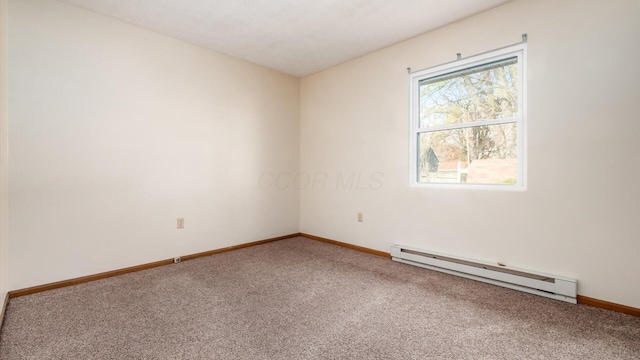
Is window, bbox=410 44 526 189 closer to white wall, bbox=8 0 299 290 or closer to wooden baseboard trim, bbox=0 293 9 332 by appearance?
white wall, bbox=8 0 299 290

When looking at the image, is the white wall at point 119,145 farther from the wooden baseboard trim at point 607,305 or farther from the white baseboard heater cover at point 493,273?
the wooden baseboard trim at point 607,305

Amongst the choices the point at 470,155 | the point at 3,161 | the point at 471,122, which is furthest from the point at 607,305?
the point at 3,161

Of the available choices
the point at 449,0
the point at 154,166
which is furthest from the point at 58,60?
the point at 449,0

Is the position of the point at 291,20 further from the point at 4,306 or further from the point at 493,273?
the point at 4,306

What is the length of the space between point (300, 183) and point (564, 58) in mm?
3257

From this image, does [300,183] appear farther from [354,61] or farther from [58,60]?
[58,60]

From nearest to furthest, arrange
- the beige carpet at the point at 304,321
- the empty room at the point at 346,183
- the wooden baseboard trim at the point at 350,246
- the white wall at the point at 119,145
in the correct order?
1. the beige carpet at the point at 304,321
2. the empty room at the point at 346,183
3. the white wall at the point at 119,145
4. the wooden baseboard trim at the point at 350,246

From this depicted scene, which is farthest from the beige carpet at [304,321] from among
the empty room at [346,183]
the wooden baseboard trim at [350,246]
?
the wooden baseboard trim at [350,246]

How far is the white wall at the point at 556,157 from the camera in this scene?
189cm

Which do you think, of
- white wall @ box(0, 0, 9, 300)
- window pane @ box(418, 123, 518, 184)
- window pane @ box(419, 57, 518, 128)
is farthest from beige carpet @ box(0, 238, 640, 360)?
window pane @ box(419, 57, 518, 128)

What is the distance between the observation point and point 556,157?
2.14 meters

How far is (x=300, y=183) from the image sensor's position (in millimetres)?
4320

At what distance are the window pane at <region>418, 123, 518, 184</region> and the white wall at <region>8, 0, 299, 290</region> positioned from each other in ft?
7.16

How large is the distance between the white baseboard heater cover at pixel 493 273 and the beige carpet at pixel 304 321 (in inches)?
2.9
